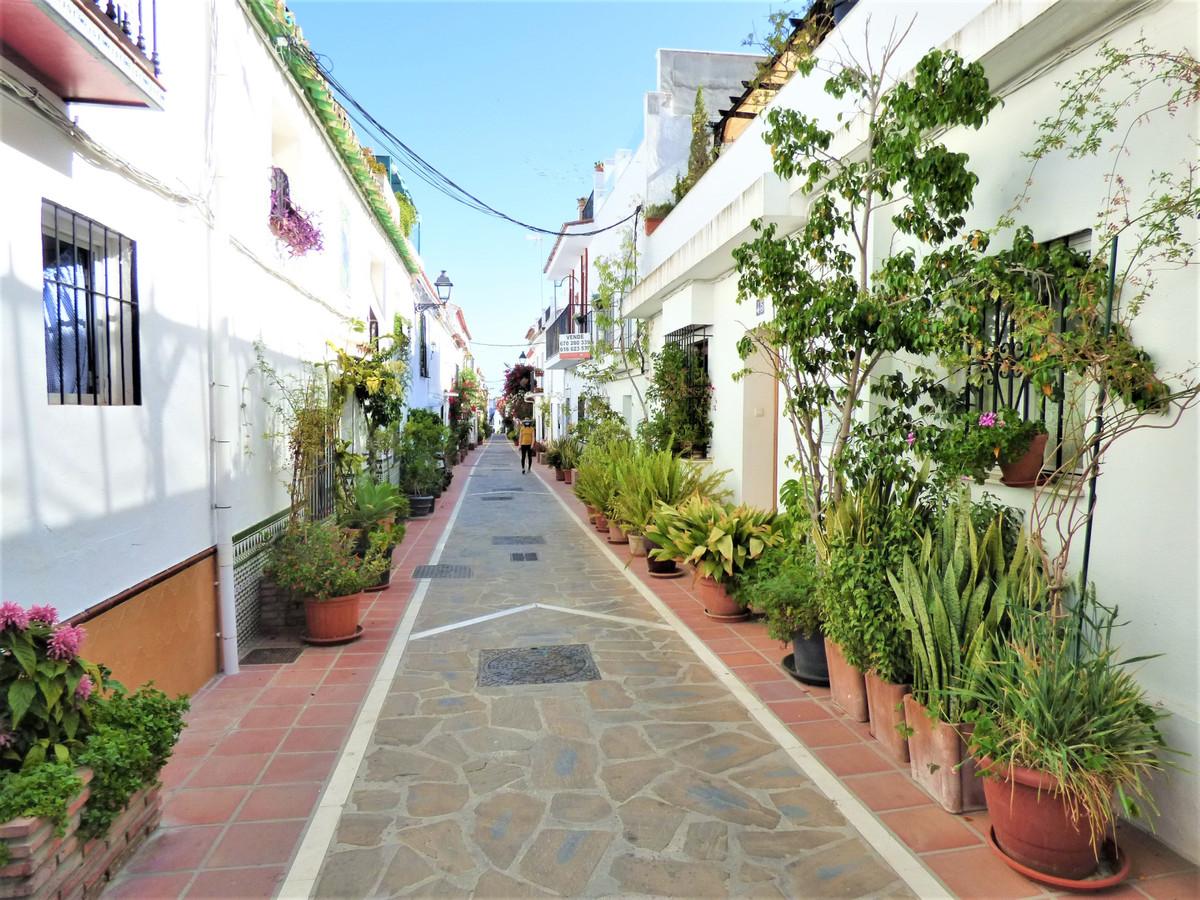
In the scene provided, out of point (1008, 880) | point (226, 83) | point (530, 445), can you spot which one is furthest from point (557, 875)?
point (530, 445)

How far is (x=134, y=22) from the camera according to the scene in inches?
153

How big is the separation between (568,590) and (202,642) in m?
3.75

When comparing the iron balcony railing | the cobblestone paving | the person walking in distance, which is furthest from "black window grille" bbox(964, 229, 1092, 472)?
the person walking in distance

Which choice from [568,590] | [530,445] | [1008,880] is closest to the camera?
[1008,880]

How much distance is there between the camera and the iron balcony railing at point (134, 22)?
3.29 m

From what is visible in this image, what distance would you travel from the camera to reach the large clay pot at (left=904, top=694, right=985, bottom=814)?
11.5 feet

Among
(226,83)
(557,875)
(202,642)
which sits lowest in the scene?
(557,875)

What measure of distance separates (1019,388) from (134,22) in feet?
17.0

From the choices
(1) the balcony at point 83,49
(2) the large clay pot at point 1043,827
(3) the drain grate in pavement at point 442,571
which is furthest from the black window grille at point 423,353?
(2) the large clay pot at point 1043,827

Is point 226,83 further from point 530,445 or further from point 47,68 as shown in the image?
point 530,445

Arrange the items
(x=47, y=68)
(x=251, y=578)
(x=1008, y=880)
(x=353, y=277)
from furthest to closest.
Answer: (x=353, y=277) < (x=251, y=578) < (x=47, y=68) < (x=1008, y=880)

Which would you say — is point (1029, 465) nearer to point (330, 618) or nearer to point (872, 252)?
point (872, 252)

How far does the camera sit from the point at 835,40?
6.50 m

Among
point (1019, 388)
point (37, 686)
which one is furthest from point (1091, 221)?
point (37, 686)
